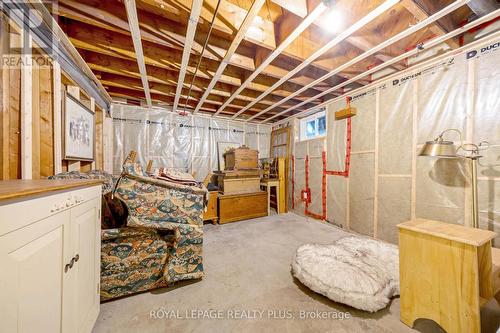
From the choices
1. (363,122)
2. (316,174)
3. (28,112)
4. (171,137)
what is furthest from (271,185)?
(28,112)

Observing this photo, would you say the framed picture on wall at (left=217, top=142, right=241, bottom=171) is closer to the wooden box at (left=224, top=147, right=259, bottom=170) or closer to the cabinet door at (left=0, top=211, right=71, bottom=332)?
the wooden box at (left=224, top=147, right=259, bottom=170)

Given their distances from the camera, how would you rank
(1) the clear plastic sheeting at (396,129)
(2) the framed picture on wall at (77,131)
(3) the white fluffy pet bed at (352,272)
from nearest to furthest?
1. (3) the white fluffy pet bed at (352,272)
2. (2) the framed picture on wall at (77,131)
3. (1) the clear plastic sheeting at (396,129)

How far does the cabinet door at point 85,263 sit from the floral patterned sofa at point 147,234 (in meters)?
0.21

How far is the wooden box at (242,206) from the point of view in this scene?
3.69m

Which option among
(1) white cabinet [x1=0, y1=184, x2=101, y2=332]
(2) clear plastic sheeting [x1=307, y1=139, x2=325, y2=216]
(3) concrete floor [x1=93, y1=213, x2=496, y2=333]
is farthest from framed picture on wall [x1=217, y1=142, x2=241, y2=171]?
(1) white cabinet [x1=0, y1=184, x2=101, y2=332]

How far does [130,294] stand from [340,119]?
3.92 metres

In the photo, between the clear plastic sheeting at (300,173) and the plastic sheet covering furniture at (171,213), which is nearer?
the plastic sheet covering furniture at (171,213)

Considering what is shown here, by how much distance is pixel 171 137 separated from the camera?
162 inches

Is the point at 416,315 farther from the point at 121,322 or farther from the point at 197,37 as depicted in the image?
the point at 197,37

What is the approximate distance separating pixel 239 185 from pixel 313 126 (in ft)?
7.22

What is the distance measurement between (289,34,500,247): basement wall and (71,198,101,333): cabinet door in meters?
3.43

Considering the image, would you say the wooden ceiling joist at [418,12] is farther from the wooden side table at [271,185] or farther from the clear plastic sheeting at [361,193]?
the wooden side table at [271,185]

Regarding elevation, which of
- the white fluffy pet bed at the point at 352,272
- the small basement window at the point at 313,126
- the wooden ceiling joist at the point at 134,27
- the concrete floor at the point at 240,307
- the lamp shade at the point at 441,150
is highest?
the wooden ceiling joist at the point at 134,27

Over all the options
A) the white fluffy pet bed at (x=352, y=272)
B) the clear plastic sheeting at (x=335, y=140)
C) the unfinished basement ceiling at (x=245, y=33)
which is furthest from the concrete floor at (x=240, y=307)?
the unfinished basement ceiling at (x=245, y=33)
